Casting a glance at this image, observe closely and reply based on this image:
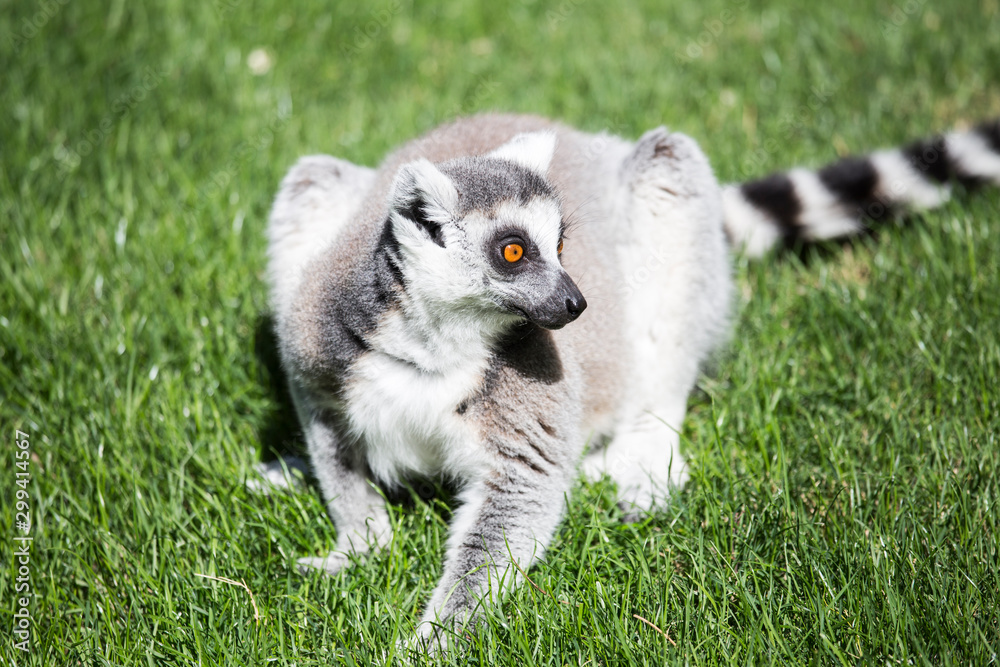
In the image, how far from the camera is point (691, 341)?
11.1 feet

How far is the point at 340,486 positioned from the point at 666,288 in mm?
1631

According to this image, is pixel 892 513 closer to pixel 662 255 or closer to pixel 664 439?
pixel 664 439

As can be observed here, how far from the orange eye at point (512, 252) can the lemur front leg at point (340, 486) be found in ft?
3.24

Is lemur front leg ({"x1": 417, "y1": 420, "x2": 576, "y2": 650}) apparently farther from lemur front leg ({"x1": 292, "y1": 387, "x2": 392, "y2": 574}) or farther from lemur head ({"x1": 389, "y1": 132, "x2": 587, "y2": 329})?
lemur head ({"x1": 389, "y1": 132, "x2": 587, "y2": 329})

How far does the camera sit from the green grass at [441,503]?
2.42m

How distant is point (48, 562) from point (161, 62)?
377 centimetres
